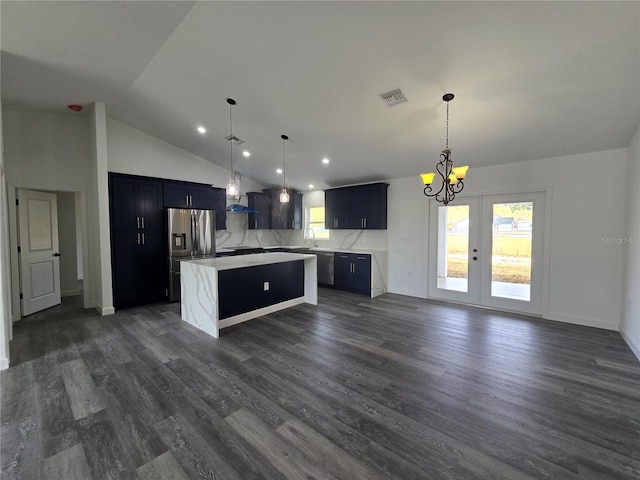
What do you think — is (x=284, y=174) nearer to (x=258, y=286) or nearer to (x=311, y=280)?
(x=311, y=280)

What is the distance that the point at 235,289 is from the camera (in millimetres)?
3859

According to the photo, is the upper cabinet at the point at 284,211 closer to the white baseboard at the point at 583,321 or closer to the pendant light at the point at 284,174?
the pendant light at the point at 284,174

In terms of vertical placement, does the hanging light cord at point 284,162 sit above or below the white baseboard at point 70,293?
above

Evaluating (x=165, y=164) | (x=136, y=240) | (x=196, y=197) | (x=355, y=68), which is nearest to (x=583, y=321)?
(x=355, y=68)

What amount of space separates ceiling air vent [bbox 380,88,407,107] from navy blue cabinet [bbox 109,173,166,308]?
4.25 m

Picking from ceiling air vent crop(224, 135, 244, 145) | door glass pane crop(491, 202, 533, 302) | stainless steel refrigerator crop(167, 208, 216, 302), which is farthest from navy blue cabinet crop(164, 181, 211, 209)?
door glass pane crop(491, 202, 533, 302)

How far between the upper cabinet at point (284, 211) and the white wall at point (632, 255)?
19.4 ft

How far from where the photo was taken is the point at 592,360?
2830 mm

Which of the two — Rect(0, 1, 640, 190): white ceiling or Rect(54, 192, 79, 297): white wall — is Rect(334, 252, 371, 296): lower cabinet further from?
Rect(54, 192, 79, 297): white wall

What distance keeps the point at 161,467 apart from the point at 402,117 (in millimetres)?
3979

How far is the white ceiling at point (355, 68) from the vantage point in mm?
2152

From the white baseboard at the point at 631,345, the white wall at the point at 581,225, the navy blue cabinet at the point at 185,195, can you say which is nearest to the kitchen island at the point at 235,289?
the navy blue cabinet at the point at 185,195

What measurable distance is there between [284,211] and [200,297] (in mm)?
3782

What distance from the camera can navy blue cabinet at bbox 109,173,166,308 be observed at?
454 centimetres
